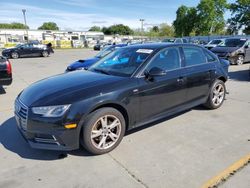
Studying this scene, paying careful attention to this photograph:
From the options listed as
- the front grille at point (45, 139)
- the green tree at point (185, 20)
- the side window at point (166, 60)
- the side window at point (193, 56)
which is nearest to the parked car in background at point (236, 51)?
the side window at point (193, 56)

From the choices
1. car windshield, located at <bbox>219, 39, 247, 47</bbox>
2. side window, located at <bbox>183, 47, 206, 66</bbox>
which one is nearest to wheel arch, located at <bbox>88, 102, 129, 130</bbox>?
side window, located at <bbox>183, 47, 206, 66</bbox>

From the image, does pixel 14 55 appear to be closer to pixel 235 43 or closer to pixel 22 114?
pixel 235 43

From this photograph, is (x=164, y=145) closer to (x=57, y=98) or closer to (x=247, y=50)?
(x=57, y=98)

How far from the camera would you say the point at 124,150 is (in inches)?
138

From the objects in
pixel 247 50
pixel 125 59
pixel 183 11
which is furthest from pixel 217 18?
pixel 125 59

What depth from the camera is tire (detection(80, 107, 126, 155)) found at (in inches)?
125

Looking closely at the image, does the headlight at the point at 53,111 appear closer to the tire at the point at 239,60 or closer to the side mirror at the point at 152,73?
the side mirror at the point at 152,73

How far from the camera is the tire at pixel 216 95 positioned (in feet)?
16.7

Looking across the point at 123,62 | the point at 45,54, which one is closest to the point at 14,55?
the point at 45,54

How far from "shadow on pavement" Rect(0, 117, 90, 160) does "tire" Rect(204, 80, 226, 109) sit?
311 cm

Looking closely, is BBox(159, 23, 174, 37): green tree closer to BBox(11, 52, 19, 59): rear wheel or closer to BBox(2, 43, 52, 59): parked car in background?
BBox(2, 43, 52, 59): parked car in background

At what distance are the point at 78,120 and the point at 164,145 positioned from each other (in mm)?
1469

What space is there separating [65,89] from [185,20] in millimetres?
69614

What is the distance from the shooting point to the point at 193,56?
15.5 feet
